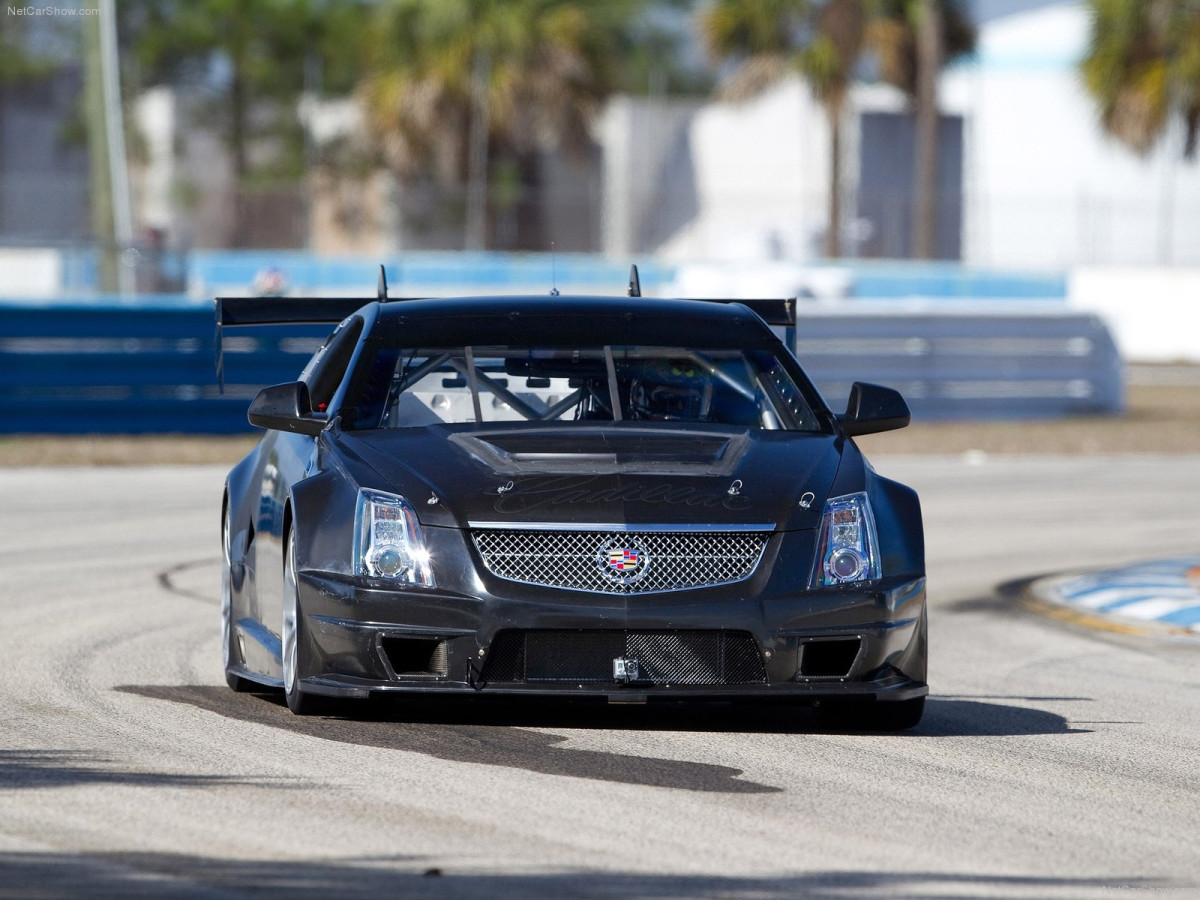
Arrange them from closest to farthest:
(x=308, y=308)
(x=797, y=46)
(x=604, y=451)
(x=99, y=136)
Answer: (x=604, y=451)
(x=308, y=308)
(x=99, y=136)
(x=797, y=46)

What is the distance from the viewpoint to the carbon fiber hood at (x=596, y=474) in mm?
6754

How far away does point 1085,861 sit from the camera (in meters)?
5.35

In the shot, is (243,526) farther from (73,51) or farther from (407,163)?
(73,51)

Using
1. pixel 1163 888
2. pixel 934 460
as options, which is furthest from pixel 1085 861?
pixel 934 460

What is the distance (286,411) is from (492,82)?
4486 centimetres

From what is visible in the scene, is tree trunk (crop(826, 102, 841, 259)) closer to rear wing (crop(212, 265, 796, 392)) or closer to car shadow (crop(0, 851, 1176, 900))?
rear wing (crop(212, 265, 796, 392))

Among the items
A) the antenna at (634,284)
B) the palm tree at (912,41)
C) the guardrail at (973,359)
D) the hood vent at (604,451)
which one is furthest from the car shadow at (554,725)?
the palm tree at (912,41)

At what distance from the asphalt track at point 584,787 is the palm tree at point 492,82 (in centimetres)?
4220

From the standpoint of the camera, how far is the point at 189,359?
72.0 ft

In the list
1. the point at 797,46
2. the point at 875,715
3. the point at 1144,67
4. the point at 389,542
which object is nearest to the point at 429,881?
the point at 389,542

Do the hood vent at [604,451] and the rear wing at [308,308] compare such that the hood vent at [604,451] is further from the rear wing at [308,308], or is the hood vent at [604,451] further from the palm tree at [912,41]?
the palm tree at [912,41]

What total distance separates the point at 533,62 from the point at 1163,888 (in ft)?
157

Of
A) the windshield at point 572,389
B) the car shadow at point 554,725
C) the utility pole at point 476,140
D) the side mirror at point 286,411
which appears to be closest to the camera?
the car shadow at point 554,725

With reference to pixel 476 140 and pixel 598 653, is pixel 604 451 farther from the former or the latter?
pixel 476 140
